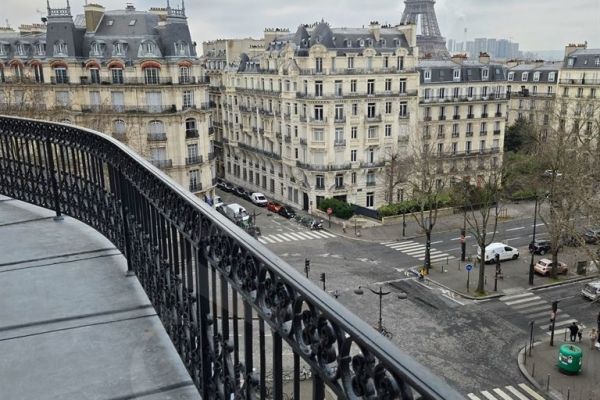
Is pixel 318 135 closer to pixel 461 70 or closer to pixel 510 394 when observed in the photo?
pixel 461 70

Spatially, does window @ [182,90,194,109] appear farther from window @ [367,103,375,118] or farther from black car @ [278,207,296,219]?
window @ [367,103,375,118]

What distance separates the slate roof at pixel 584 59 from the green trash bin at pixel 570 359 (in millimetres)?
47040

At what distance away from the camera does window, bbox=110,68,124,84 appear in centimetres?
3884

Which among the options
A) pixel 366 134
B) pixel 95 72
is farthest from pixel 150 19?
pixel 366 134

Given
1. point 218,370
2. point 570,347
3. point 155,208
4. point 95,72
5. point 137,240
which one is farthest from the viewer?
point 95,72

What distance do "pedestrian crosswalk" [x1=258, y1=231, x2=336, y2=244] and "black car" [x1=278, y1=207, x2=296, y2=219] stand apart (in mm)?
5176

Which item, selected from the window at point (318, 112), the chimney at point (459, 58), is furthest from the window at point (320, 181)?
the chimney at point (459, 58)

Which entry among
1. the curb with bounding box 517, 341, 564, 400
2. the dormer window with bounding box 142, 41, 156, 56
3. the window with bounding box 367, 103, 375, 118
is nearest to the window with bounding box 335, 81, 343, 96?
the window with bounding box 367, 103, 375, 118

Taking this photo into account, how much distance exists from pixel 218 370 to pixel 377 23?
1928 inches

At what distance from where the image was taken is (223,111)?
62.9 m

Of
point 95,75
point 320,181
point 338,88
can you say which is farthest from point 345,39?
point 95,75

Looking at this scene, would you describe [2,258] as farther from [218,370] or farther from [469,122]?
[469,122]

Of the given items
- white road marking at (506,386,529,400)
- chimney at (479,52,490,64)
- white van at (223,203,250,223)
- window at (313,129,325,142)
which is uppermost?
chimney at (479,52,490,64)

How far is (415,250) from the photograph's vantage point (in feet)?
124
